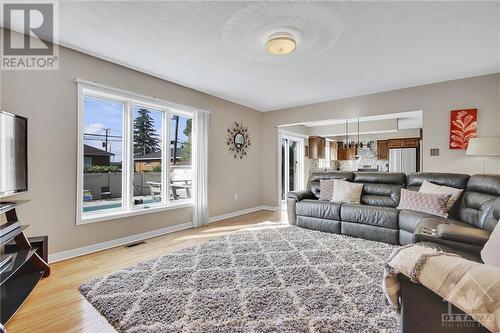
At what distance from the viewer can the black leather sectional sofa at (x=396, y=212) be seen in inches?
84.1

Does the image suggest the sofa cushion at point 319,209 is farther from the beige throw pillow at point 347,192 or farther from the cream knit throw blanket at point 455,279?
the cream knit throw blanket at point 455,279

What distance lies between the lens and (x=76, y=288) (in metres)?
2.17

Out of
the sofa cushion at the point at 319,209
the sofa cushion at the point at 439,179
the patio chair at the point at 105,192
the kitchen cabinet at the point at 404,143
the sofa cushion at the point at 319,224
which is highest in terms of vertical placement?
the kitchen cabinet at the point at 404,143

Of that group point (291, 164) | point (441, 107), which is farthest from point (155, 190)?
point (441, 107)

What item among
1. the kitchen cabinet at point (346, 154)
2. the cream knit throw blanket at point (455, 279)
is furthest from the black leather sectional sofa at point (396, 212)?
the kitchen cabinet at point (346, 154)

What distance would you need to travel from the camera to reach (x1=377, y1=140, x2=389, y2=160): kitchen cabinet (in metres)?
8.04

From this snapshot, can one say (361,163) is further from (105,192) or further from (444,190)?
(105,192)

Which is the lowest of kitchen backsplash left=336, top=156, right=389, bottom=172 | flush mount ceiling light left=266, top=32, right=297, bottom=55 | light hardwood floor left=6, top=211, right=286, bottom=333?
light hardwood floor left=6, top=211, right=286, bottom=333

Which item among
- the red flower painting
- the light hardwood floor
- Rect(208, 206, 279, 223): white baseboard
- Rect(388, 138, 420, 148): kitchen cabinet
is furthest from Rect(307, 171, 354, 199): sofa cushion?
Rect(388, 138, 420, 148): kitchen cabinet

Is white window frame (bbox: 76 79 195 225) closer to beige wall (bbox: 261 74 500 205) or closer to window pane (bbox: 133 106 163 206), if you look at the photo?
window pane (bbox: 133 106 163 206)

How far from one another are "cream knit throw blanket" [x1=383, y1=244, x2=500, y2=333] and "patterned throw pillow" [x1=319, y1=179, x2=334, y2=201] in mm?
3157

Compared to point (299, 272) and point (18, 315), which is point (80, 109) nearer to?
point (18, 315)

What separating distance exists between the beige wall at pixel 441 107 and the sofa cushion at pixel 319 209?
72.6 inches

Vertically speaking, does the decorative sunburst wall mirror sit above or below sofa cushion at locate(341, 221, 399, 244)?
above
